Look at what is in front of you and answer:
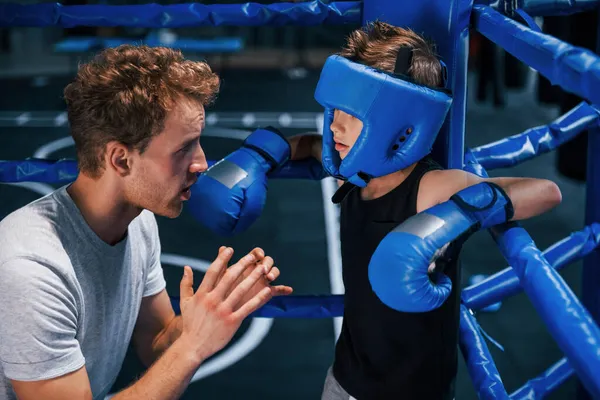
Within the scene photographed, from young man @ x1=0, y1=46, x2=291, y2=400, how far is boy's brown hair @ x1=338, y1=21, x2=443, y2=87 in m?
0.30

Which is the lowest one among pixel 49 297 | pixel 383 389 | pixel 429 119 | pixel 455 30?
pixel 383 389

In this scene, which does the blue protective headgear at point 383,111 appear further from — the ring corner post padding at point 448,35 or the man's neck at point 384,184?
the ring corner post padding at point 448,35

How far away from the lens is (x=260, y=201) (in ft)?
5.38

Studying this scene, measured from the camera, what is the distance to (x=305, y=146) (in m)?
1.76

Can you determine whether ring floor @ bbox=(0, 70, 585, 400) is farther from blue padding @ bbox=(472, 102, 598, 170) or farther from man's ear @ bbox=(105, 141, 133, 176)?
man's ear @ bbox=(105, 141, 133, 176)

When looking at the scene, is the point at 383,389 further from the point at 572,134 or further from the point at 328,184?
the point at 328,184

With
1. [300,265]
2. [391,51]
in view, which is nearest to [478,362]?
[391,51]

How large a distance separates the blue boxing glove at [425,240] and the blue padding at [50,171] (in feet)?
1.90

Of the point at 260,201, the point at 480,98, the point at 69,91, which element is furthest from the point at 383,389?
the point at 480,98

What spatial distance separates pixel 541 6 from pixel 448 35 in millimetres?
302

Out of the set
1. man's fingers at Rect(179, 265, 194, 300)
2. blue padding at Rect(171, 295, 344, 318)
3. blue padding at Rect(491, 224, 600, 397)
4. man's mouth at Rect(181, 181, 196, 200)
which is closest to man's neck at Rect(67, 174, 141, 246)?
man's mouth at Rect(181, 181, 196, 200)

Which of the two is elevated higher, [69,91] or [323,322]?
[69,91]

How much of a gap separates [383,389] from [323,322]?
6.18 feet

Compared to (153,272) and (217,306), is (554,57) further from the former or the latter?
(153,272)
